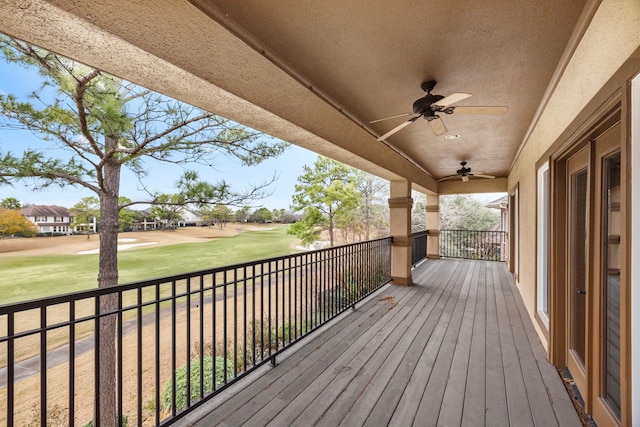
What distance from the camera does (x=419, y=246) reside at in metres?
7.81

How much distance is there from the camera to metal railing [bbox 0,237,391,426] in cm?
135

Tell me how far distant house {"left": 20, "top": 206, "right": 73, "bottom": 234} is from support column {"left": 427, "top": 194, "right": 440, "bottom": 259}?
869 cm

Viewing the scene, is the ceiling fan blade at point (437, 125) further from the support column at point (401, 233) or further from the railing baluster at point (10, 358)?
the railing baluster at point (10, 358)

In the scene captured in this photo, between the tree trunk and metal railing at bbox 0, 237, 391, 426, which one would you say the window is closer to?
metal railing at bbox 0, 237, 391, 426

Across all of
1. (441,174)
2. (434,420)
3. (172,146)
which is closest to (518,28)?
(434,420)

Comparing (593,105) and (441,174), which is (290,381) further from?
(441,174)

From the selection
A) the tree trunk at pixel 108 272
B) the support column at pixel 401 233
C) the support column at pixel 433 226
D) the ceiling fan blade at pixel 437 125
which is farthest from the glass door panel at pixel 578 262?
the support column at pixel 433 226

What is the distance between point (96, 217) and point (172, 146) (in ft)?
7.63

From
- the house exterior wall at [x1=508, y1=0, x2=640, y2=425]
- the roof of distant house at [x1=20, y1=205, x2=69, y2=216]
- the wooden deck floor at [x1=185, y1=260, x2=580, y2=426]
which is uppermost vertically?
the house exterior wall at [x1=508, y1=0, x2=640, y2=425]

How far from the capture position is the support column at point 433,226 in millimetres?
8500

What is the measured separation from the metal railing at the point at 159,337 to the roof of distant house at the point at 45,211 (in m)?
1.49

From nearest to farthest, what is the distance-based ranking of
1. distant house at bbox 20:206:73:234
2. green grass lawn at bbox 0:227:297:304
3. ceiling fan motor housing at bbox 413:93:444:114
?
1. ceiling fan motor housing at bbox 413:93:444:114
2. distant house at bbox 20:206:73:234
3. green grass lawn at bbox 0:227:297:304

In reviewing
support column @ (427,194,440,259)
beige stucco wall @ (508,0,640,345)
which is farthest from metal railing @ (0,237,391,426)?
support column @ (427,194,440,259)

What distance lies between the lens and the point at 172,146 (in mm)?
4488
